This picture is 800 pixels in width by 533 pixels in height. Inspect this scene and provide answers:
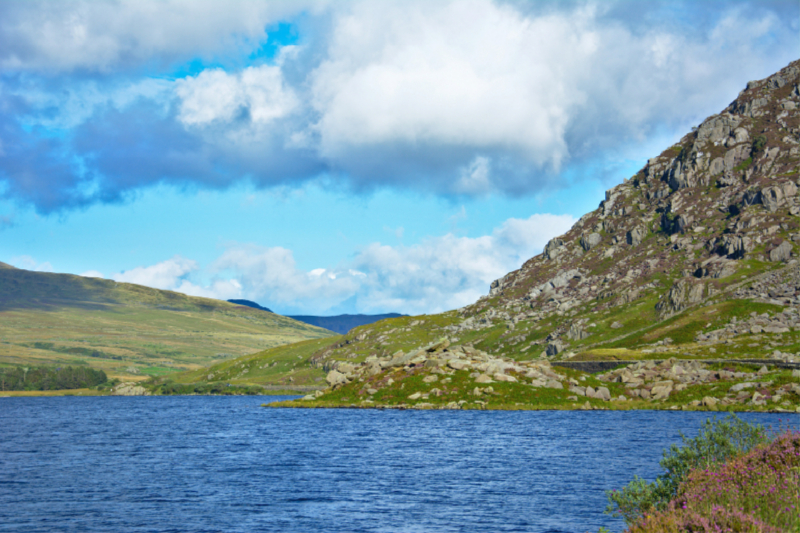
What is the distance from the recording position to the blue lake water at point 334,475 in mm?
38781

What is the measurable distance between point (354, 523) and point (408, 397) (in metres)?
94.3

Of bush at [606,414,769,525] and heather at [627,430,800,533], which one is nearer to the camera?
A: heather at [627,430,800,533]

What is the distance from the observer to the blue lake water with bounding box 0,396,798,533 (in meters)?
38.8

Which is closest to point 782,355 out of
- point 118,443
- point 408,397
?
point 408,397

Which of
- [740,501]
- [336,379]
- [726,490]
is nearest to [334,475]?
[726,490]

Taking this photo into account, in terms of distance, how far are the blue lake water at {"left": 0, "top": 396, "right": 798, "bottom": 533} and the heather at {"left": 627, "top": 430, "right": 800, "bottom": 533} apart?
1329 cm

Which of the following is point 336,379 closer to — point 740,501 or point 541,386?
point 541,386

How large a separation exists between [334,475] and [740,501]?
39.9m

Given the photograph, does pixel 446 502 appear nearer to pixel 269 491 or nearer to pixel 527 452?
pixel 269 491

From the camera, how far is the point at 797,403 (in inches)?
4284

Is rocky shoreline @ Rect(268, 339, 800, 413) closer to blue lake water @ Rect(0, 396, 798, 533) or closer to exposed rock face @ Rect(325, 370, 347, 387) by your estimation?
exposed rock face @ Rect(325, 370, 347, 387)

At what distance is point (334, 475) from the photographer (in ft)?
181

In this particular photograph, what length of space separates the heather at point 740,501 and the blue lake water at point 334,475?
13.3m

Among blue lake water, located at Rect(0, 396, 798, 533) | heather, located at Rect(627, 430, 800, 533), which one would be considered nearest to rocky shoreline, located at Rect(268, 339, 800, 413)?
blue lake water, located at Rect(0, 396, 798, 533)
